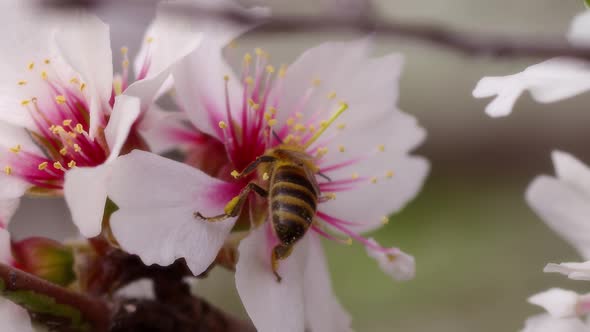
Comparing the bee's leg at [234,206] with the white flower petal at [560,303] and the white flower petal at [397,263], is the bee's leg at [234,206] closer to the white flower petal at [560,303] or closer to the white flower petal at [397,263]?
the white flower petal at [397,263]

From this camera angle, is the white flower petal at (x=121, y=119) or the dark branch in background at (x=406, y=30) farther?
the white flower petal at (x=121, y=119)

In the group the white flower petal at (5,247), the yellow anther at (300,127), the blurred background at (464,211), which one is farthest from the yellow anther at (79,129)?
the blurred background at (464,211)

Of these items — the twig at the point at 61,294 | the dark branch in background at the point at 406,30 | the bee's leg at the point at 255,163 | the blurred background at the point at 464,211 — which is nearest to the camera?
the dark branch in background at the point at 406,30

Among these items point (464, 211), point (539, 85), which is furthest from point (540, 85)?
point (464, 211)

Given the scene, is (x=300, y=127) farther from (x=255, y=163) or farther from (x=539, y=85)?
(x=539, y=85)

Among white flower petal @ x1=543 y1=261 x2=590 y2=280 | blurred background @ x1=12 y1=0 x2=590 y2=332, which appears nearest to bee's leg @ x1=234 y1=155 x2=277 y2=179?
white flower petal @ x1=543 y1=261 x2=590 y2=280

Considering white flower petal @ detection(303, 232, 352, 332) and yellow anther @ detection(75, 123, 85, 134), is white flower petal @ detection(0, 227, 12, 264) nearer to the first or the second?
yellow anther @ detection(75, 123, 85, 134)

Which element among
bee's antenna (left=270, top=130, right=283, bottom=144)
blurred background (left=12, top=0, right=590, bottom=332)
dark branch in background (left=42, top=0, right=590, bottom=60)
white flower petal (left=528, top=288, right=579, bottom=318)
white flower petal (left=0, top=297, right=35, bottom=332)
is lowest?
blurred background (left=12, top=0, right=590, bottom=332)
